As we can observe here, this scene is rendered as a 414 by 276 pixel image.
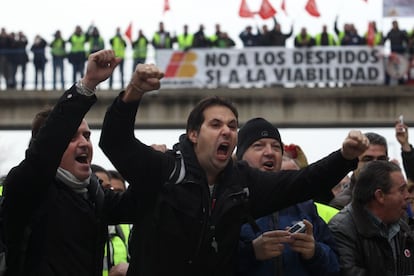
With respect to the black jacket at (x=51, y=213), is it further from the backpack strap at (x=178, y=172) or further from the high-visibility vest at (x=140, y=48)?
the high-visibility vest at (x=140, y=48)

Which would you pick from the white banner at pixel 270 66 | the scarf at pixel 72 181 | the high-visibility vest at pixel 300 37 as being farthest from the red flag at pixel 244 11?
the scarf at pixel 72 181

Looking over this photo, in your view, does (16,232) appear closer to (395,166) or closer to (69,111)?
(69,111)

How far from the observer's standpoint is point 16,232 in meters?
5.23

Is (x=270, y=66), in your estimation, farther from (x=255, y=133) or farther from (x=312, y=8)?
(x=255, y=133)

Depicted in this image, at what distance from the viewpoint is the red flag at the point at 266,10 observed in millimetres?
27641

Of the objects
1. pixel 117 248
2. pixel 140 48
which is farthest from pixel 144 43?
pixel 117 248

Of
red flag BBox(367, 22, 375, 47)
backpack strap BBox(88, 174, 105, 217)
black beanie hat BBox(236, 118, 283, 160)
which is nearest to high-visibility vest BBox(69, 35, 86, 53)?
red flag BBox(367, 22, 375, 47)

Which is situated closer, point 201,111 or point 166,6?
point 201,111

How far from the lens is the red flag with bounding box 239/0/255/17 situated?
89.6 feet

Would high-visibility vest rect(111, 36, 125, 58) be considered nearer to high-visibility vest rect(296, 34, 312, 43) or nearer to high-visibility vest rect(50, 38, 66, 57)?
high-visibility vest rect(50, 38, 66, 57)

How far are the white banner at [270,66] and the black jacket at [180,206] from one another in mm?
22129

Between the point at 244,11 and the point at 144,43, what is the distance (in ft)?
7.92

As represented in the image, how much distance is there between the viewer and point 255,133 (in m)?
6.43

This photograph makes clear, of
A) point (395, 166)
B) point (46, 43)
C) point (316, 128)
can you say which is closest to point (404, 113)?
point (316, 128)
